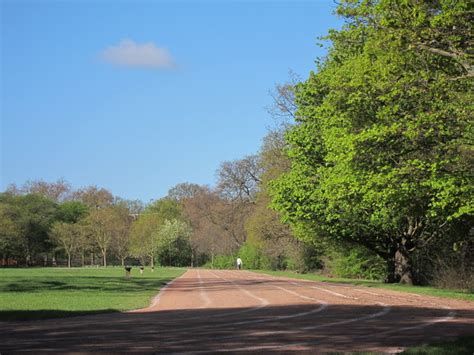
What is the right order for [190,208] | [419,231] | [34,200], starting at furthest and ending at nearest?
Answer: 1. [190,208]
2. [34,200]
3. [419,231]

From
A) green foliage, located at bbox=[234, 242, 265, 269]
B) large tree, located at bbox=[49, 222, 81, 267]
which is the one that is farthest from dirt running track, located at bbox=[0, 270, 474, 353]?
large tree, located at bbox=[49, 222, 81, 267]

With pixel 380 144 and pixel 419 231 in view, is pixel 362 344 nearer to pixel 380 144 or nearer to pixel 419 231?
pixel 380 144

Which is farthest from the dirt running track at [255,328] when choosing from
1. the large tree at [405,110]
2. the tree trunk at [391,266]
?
the tree trunk at [391,266]

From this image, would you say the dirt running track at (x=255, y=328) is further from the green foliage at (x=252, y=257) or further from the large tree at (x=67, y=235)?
the large tree at (x=67, y=235)

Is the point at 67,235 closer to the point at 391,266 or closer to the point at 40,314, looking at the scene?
the point at 391,266

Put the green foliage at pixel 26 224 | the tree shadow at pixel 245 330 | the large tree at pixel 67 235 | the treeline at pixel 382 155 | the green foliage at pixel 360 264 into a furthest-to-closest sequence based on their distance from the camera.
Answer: the large tree at pixel 67 235, the green foliage at pixel 26 224, the green foliage at pixel 360 264, the treeline at pixel 382 155, the tree shadow at pixel 245 330

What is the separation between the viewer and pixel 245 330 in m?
13.8

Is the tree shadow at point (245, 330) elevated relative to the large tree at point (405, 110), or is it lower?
lower

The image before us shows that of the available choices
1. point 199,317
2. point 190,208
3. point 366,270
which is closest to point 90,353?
point 199,317

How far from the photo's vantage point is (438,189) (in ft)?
72.2

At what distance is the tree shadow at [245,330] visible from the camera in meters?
11.5

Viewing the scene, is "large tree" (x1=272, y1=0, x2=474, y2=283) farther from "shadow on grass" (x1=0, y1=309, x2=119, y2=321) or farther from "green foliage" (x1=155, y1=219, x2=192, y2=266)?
"green foliage" (x1=155, y1=219, x2=192, y2=266)

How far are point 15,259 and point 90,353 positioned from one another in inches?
3966

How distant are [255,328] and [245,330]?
46cm
